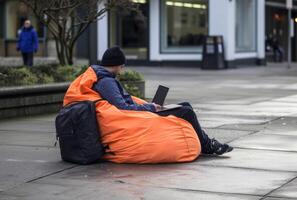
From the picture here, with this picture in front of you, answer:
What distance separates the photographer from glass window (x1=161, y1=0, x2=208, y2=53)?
31.4 m

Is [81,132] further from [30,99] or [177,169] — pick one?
[30,99]

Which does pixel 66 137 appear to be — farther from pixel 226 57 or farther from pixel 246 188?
pixel 226 57

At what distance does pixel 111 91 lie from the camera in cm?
831

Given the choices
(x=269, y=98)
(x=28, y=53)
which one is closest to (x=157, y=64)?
(x=28, y=53)

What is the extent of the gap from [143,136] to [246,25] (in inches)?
1031

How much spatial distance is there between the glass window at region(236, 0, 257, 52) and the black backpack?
25109 millimetres

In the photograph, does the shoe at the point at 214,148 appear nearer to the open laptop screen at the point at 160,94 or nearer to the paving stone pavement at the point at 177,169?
the paving stone pavement at the point at 177,169

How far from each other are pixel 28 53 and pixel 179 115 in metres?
16.7

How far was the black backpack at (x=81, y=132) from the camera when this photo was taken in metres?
8.06

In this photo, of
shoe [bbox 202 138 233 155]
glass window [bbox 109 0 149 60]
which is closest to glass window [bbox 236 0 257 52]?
glass window [bbox 109 0 149 60]

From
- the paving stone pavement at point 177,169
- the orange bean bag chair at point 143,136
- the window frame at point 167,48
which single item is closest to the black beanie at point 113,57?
the orange bean bag chair at point 143,136

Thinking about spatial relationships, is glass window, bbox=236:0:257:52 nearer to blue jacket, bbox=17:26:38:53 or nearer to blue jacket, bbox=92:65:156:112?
blue jacket, bbox=17:26:38:53

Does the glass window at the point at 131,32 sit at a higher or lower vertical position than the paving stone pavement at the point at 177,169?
higher

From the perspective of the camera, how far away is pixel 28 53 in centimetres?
2431
